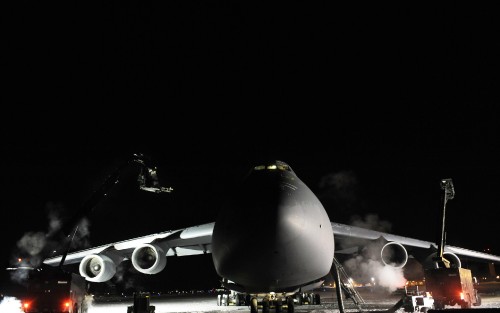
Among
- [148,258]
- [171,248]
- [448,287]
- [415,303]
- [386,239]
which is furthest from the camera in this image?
[171,248]

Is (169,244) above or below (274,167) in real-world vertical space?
below

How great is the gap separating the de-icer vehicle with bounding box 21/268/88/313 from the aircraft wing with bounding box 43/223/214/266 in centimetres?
285

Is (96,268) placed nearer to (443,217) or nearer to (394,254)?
(394,254)

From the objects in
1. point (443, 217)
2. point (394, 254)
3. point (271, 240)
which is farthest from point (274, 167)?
point (443, 217)

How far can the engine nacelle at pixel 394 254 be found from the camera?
37.2 feet

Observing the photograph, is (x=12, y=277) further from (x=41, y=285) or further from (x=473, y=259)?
(x=473, y=259)

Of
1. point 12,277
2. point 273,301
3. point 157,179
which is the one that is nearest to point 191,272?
point 12,277

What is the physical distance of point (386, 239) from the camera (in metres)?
12.1

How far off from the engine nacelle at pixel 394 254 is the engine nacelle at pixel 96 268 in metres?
8.17

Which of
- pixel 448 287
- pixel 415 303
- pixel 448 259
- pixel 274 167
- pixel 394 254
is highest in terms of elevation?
pixel 274 167

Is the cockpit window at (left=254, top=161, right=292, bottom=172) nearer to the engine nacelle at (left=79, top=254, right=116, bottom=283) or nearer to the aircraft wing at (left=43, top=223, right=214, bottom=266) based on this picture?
the aircraft wing at (left=43, top=223, right=214, bottom=266)

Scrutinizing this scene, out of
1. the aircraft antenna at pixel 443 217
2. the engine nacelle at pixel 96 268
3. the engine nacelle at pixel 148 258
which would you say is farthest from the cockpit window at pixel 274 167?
the engine nacelle at pixel 96 268

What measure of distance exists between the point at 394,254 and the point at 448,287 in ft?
5.20

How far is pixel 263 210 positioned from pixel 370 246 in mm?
6734
